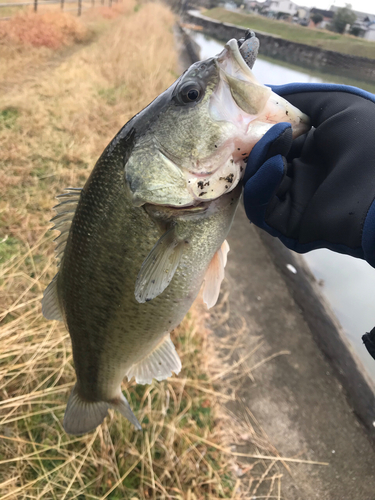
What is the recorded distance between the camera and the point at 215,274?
5.33 feet

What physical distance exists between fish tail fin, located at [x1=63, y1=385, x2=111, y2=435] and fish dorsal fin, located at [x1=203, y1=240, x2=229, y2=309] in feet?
2.96

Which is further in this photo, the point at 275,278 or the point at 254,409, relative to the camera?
the point at 275,278

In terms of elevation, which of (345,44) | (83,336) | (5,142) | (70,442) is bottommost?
(70,442)

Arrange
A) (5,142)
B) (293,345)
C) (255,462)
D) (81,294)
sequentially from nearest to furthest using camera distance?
(81,294) < (255,462) < (293,345) < (5,142)

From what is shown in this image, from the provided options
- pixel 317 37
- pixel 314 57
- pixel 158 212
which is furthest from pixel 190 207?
pixel 314 57

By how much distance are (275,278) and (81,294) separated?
3831mm

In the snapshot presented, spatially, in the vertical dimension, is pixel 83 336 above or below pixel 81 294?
below

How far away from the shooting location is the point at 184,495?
2.33 m

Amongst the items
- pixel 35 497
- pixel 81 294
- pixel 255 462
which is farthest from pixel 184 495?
Answer: pixel 81 294

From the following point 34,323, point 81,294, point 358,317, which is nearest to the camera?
point 81,294

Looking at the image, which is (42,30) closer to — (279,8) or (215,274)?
(279,8)

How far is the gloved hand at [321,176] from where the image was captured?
120 centimetres

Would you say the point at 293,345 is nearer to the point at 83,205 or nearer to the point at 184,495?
the point at 184,495

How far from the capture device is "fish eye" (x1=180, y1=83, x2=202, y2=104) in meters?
1.25
